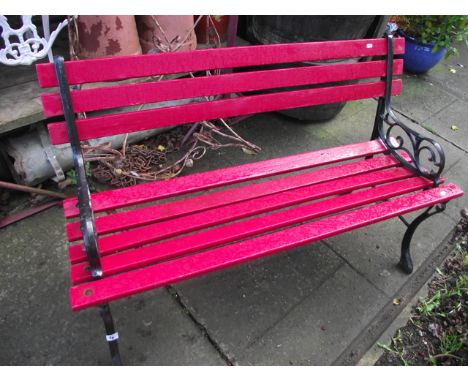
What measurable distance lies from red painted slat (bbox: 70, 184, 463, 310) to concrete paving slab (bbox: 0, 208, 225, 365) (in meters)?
0.61

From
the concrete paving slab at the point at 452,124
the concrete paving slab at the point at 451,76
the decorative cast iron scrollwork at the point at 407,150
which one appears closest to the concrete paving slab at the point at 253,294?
the decorative cast iron scrollwork at the point at 407,150

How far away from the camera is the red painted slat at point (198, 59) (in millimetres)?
1537

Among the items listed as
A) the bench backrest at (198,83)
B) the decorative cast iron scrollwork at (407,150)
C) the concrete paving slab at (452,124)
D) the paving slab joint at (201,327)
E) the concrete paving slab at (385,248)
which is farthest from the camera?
the concrete paving slab at (452,124)

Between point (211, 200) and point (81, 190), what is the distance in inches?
23.2

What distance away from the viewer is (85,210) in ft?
4.80

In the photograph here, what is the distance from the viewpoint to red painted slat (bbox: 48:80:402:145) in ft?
5.33

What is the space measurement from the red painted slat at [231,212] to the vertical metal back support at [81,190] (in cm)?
16

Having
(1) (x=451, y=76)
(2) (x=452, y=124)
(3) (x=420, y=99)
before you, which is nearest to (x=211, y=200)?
(2) (x=452, y=124)

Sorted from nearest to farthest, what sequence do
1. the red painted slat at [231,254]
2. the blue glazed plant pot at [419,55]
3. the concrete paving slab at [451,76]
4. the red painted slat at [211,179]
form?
the red painted slat at [231,254]
the red painted slat at [211,179]
the blue glazed plant pot at [419,55]
the concrete paving slab at [451,76]

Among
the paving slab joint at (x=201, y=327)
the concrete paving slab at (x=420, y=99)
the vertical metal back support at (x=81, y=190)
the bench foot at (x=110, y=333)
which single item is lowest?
the paving slab joint at (x=201, y=327)

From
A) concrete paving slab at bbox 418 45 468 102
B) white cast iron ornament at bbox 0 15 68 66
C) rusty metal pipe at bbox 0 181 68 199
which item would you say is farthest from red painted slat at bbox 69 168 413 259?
concrete paving slab at bbox 418 45 468 102

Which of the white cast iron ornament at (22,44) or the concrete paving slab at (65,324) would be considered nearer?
the concrete paving slab at (65,324)

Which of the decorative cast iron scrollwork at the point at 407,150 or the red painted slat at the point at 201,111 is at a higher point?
the red painted slat at the point at 201,111

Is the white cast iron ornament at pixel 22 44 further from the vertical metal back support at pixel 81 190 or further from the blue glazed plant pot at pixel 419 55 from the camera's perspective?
the blue glazed plant pot at pixel 419 55
